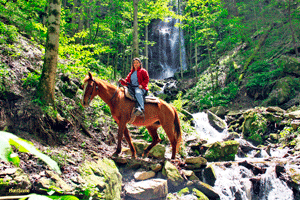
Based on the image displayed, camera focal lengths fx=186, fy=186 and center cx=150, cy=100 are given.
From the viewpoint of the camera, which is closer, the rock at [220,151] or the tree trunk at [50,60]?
the tree trunk at [50,60]

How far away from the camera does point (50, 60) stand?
4672 mm

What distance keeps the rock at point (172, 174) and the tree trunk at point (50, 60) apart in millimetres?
3491

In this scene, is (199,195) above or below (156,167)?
below

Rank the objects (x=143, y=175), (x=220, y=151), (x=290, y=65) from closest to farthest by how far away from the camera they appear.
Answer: (x=143, y=175) < (x=220, y=151) < (x=290, y=65)

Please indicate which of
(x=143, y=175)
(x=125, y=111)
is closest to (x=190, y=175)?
(x=143, y=175)

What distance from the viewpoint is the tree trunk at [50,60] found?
180 inches

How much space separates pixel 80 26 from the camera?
1435 centimetres

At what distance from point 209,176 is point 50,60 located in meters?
5.68

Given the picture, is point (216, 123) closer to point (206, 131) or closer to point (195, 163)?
point (206, 131)

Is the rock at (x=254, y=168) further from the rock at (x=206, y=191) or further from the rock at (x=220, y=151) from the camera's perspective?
the rock at (x=206, y=191)

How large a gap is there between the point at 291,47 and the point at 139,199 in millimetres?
20553

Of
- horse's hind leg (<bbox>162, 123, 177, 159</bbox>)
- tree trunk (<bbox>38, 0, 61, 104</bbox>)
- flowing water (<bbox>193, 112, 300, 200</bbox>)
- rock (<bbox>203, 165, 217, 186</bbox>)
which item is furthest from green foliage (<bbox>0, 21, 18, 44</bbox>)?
flowing water (<bbox>193, 112, 300, 200</bbox>)

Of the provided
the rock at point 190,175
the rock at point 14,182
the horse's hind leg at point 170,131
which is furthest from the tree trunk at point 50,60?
the rock at point 190,175

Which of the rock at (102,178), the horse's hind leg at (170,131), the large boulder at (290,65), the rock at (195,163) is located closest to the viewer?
the rock at (102,178)
